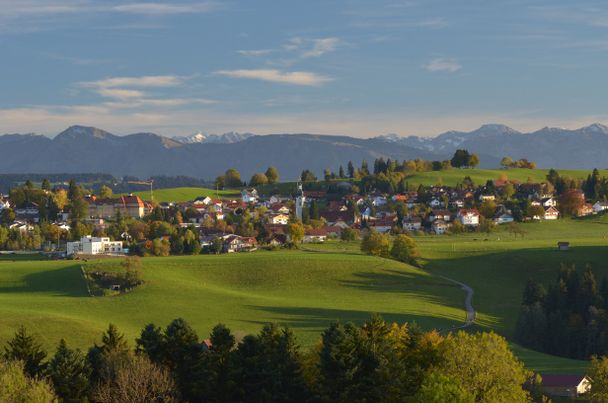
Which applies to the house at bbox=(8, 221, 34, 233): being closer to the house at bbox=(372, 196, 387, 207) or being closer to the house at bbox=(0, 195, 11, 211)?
the house at bbox=(0, 195, 11, 211)

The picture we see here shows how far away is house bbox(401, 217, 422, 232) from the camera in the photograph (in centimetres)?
14632

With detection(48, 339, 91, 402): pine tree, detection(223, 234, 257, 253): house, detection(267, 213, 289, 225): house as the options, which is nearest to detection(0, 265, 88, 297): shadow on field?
detection(223, 234, 257, 253): house

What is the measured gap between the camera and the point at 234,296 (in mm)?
90438

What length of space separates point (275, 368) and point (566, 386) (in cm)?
1910

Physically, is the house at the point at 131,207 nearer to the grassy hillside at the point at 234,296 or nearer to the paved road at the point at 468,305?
the grassy hillside at the point at 234,296

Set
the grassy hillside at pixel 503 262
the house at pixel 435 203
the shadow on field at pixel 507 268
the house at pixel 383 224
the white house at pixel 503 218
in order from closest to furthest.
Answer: the grassy hillside at pixel 503 262 → the shadow on field at pixel 507 268 → the house at pixel 383 224 → the white house at pixel 503 218 → the house at pixel 435 203

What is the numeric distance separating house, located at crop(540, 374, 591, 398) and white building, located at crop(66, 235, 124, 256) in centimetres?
7061

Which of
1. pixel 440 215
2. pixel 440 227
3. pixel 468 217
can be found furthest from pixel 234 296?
pixel 468 217

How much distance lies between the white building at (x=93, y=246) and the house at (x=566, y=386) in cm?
7061

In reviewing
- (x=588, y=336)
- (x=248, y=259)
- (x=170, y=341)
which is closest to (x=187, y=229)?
(x=248, y=259)

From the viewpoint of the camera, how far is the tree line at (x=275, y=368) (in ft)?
155

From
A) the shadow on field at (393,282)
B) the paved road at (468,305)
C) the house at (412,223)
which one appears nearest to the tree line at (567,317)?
the paved road at (468,305)

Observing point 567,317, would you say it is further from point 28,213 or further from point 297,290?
point 28,213

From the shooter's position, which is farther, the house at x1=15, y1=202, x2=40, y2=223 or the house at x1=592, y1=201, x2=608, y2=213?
the house at x1=592, y1=201, x2=608, y2=213
